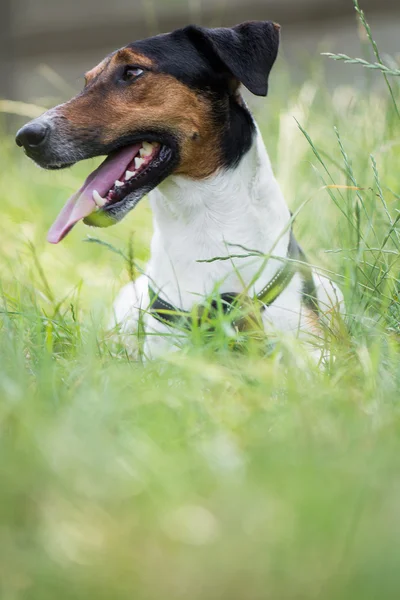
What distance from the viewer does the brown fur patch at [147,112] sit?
2.60 m

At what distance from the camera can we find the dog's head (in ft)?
8.50

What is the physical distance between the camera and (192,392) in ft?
5.90

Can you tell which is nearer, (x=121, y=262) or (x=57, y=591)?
(x=57, y=591)

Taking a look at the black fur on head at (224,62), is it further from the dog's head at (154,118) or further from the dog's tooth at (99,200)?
the dog's tooth at (99,200)

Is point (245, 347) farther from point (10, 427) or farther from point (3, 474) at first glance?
point (3, 474)

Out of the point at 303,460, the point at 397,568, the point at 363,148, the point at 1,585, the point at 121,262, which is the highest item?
the point at 363,148

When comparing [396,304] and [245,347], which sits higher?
[396,304]

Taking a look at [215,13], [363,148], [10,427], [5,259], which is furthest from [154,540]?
[215,13]

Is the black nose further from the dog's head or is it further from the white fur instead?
the white fur

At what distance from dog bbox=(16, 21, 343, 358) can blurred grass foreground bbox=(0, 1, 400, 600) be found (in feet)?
1.08

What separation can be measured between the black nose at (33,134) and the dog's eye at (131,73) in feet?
1.09

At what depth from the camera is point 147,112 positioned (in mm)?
2629

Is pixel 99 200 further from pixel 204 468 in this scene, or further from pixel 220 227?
pixel 204 468

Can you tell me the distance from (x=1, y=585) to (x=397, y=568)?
0.55 meters
